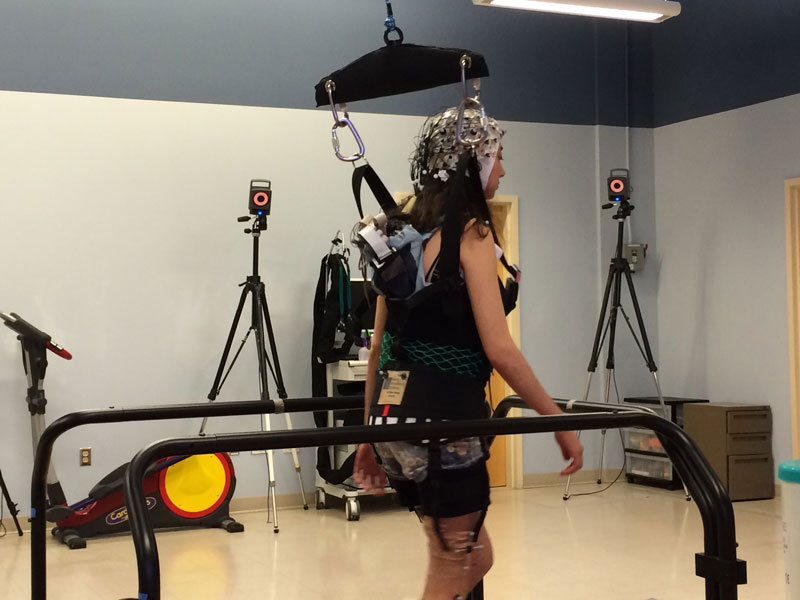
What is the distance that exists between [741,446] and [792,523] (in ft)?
13.0

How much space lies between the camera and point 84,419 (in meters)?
2.11

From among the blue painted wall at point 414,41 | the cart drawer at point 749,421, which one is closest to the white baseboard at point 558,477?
the cart drawer at point 749,421

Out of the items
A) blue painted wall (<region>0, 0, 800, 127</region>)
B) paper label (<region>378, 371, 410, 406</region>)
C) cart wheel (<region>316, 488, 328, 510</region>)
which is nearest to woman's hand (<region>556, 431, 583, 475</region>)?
paper label (<region>378, 371, 410, 406</region>)

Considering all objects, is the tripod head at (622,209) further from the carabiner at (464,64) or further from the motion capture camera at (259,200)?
the carabiner at (464,64)

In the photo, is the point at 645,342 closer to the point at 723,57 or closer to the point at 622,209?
the point at 622,209

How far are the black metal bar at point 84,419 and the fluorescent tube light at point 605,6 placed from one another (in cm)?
389

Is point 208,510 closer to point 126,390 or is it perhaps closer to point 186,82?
point 126,390

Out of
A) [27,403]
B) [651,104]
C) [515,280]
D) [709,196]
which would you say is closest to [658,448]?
[709,196]

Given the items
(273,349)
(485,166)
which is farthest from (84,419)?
(273,349)

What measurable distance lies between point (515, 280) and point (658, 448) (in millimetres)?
5104

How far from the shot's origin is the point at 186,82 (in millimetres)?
6180

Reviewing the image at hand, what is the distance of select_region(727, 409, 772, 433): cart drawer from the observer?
21.2ft

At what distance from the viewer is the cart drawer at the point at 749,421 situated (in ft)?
21.2

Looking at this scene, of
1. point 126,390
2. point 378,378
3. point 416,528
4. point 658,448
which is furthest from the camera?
point 658,448
